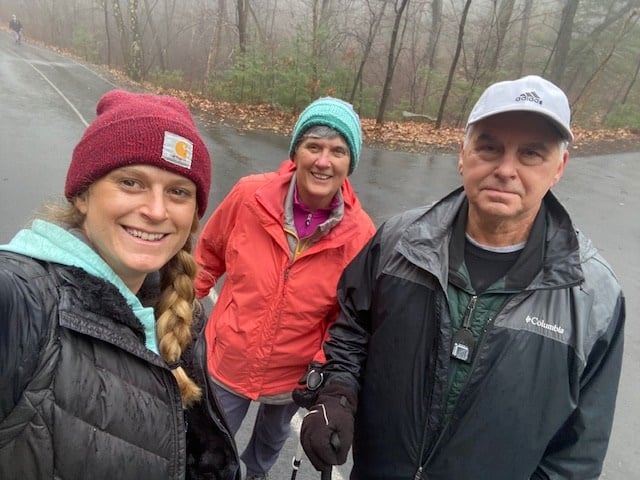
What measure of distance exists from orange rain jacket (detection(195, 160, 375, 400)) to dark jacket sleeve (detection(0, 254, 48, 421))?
4.35 ft

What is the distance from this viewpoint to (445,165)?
11039mm

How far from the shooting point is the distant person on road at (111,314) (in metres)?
0.99

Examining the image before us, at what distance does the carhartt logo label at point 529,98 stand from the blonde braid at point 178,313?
1.23 meters

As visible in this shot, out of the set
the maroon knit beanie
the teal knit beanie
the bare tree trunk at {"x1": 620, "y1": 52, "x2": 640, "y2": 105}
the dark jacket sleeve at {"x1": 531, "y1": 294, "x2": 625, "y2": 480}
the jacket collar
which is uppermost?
the bare tree trunk at {"x1": 620, "y1": 52, "x2": 640, "y2": 105}

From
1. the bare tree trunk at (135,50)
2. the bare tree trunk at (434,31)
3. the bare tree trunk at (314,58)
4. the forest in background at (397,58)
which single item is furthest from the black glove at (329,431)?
the bare tree trunk at (434,31)

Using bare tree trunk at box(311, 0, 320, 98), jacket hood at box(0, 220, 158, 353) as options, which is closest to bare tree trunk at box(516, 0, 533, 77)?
bare tree trunk at box(311, 0, 320, 98)

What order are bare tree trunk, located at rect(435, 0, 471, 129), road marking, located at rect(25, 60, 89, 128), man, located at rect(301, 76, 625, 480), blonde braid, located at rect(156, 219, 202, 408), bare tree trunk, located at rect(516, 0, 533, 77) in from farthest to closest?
bare tree trunk, located at rect(516, 0, 533, 77) → bare tree trunk, located at rect(435, 0, 471, 129) → road marking, located at rect(25, 60, 89, 128) → man, located at rect(301, 76, 625, 480) → blonde braid, located at rect(156, 219, 202, 408)

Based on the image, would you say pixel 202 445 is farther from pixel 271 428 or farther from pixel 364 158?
pixel 364 158

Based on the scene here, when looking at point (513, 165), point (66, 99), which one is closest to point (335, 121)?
point (513, 165)

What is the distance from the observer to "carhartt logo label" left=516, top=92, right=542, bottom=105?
1555mm

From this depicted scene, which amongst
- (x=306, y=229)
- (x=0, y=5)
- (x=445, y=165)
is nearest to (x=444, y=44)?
(x=445, y=165)

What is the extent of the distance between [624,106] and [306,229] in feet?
79.0

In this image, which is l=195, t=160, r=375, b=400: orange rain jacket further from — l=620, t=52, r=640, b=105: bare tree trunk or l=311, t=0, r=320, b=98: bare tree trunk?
l=620, t=52, r=640, b=105: bare tree trunk

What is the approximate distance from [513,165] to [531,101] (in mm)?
224
